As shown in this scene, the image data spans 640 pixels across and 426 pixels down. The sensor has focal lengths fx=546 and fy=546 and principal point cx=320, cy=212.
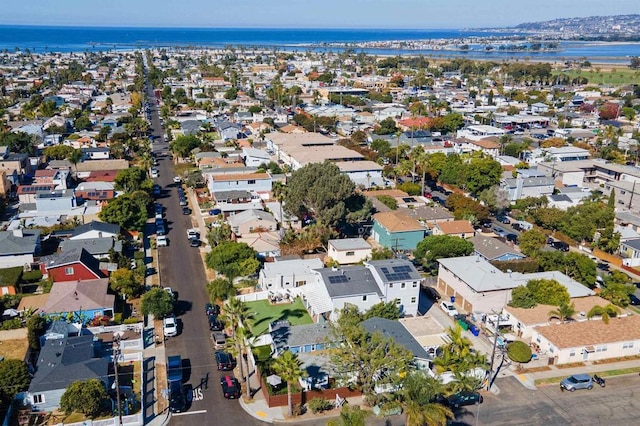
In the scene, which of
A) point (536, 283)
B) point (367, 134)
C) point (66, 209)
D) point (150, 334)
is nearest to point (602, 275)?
point (536, 283)

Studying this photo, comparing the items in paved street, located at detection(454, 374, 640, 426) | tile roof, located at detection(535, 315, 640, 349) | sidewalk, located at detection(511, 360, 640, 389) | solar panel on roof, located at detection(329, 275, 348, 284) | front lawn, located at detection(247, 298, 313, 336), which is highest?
solar panel on roof, located at detection(329, 275, 348, 284)

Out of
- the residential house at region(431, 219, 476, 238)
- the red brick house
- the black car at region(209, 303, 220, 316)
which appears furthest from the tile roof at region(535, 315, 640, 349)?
the red brick house

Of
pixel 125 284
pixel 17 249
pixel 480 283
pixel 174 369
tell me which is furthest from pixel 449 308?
pixel 17 249

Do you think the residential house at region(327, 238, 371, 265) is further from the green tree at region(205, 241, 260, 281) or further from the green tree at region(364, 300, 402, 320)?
the green tree at region(364, 300, 402, 320)

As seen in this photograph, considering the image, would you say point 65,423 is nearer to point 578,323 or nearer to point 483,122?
point 578,323

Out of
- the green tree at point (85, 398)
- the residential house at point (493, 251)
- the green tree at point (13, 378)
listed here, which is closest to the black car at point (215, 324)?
the green tree at point (85, 398)

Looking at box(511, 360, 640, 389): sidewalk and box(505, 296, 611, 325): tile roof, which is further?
box(505, 296, 611, 325): tile roof
